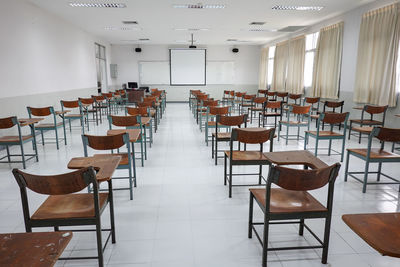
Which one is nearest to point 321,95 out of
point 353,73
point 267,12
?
point 353,73

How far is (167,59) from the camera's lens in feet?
48.3

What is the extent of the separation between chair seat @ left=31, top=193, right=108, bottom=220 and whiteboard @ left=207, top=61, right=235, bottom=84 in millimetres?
13528

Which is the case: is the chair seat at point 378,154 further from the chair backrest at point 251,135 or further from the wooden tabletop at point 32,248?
the wooden tabletop at point 32,248

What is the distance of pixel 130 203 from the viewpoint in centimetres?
308

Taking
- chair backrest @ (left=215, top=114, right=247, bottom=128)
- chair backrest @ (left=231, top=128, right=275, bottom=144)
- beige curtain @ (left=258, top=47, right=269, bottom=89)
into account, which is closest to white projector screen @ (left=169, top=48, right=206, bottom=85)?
beige curtain @ (left=258, top=47, right=269, bottom=89)

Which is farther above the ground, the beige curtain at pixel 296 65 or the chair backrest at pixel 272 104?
the beige curtain at pixel 296 65

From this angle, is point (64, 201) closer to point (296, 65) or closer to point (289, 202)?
point (289, 202)

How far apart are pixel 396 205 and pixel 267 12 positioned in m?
6.00

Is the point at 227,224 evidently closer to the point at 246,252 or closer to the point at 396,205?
the point at 246,252

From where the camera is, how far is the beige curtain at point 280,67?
11.7 meters

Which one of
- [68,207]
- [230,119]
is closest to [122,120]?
[230,119]

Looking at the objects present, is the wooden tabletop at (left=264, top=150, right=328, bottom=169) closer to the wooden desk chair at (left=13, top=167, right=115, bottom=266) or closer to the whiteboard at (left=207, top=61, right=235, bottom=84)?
the wooden desk chair at (left=13, top=167, right=115, bottom=266)

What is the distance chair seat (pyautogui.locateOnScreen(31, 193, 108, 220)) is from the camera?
6.05ft

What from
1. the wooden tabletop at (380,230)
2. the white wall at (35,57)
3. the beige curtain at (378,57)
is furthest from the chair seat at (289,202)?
the white wall at (35,57)
